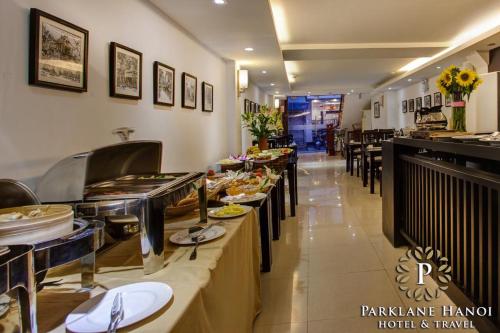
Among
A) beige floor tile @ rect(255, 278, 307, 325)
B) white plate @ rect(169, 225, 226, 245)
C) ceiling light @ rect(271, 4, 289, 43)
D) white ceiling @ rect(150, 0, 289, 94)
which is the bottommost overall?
beige floor tile @ rect(255, 278, 307, 325)

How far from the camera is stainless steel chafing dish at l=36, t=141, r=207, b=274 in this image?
3.68ft

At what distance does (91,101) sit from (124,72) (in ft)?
1.48

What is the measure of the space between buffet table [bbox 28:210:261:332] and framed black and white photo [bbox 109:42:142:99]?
1231 mm

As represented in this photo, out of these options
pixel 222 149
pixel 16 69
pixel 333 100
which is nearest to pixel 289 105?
pixel 333 100

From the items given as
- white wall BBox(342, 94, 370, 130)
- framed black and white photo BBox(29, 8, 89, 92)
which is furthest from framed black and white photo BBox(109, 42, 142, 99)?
white wall BBox(342, 94, 370, 130)

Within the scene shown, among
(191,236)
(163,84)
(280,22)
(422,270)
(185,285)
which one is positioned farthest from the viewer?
(280,22)

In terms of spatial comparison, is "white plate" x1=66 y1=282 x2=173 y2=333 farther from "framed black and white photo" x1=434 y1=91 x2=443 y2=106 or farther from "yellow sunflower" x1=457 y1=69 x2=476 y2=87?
"framed black and white photo" x1=434 y1=91 x2=443 y2=106

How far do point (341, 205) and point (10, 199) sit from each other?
14.7ft

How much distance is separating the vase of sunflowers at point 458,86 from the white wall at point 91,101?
2450mm

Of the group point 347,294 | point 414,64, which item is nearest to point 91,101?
point 347,294

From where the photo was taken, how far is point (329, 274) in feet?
8.89

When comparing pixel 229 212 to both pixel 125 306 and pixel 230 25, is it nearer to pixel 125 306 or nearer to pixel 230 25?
pixel 125 306

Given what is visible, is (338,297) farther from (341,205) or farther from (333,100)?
(333,100)

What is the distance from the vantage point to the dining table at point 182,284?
88 centimetres
